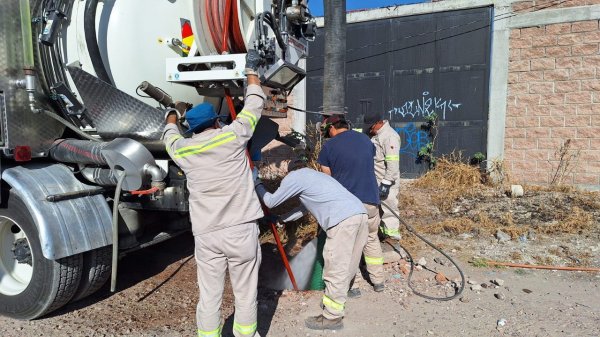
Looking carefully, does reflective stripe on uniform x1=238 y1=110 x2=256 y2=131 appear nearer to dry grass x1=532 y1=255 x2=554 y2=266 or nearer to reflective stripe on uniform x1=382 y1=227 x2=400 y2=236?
reflective stripe on uniform x1=382 y1=227 x2=400 y2=236

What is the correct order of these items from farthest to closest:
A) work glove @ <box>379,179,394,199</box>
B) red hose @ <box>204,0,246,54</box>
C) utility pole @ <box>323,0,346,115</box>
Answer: utility pole @ <box>323,0,346,115</box>
work glove @ <box>379,179,394,199</box>
red hose @ <box>204,0,246,54</box>

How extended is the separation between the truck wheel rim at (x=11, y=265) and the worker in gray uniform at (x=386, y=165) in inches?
129

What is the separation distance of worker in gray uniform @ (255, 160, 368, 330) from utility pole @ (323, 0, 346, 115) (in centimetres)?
203

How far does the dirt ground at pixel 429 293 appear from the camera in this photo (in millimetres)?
3215

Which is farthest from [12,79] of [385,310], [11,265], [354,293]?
[385,310]

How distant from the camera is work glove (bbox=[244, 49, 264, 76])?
A: 2934mm

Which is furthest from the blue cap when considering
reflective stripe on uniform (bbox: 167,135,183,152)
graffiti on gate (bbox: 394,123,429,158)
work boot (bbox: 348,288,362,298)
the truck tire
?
graffiti on gate (bbox: 394,123,429,158)

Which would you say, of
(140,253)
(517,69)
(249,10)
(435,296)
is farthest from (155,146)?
(517,69)

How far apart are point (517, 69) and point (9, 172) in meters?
6.93

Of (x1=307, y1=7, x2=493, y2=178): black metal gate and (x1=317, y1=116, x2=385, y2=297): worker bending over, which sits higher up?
(x1=307, y1=7, x2=493, y2=178): black metal gate

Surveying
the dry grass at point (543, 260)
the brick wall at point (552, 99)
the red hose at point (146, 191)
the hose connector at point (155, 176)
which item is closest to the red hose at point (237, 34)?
the hose connector at point (155, 176)

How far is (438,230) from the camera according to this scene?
5.38 meters

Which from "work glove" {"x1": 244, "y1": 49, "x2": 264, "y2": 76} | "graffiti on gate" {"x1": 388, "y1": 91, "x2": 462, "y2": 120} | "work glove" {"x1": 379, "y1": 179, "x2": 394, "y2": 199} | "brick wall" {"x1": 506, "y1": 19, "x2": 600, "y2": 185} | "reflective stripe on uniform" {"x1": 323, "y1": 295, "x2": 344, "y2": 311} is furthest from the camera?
"graffiti on gate" {"x1": 388, "y1": 91, "x2": 462, "y2": 120}

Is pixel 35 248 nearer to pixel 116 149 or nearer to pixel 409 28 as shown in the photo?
pixel 116 149
